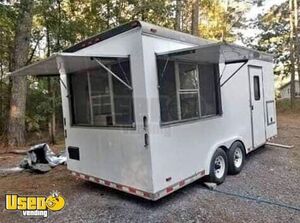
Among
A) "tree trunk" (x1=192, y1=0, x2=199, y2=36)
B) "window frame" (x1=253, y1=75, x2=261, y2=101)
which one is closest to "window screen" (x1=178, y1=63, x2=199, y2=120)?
"window frame" (x1=253, y1=75, x2=261, y2=101)

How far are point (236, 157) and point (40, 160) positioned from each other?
4439 millimetres

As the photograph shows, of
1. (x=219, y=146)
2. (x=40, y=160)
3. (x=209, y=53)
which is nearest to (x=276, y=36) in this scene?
(x=219, y=146)

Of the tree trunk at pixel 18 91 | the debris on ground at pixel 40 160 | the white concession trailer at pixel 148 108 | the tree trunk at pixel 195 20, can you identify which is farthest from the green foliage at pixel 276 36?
the debris on ground at pixel 40 160

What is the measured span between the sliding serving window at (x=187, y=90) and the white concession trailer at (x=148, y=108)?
0.05 feet

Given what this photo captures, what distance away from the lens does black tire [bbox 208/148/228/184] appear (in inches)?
195

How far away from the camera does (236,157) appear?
5859mm

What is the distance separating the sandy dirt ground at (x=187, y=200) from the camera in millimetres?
3848

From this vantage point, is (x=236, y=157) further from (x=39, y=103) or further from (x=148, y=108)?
(x=39, y=103)

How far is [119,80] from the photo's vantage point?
415cm

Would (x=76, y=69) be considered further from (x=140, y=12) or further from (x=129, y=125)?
(x=140, y=12)

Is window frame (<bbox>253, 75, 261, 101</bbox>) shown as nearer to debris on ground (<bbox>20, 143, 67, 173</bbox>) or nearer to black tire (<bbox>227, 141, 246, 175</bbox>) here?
black tire (<bbox>227, 141, 246, 175</bbox>)

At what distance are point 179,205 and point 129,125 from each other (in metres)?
1.41

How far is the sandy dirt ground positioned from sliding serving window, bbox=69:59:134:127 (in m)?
1.21

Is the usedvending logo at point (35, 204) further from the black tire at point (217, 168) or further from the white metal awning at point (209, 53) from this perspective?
the white metal awning at point (209, 53)
